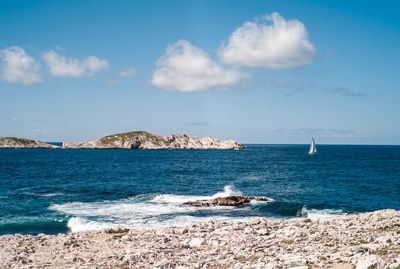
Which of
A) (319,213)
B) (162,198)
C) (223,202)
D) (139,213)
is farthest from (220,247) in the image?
(162,198)

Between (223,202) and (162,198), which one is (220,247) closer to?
(223,202)

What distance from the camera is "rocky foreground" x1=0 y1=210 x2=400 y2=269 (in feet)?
67.0

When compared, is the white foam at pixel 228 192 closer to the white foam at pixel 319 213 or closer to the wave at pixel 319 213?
the wave at pixel 319 213

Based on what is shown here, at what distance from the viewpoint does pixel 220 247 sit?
1037 inches

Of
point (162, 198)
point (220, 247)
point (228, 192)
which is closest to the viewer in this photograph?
point (220, 247)

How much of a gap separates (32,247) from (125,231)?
8.14 metres

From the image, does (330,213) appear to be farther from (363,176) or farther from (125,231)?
(363,176)

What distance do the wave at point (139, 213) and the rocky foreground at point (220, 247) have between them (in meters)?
9.75

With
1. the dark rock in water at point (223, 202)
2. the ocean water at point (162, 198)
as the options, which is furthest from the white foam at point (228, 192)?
the dark rock in water at point (223, 202)

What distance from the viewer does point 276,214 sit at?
54.8m

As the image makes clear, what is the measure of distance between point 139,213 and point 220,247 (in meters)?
28.0

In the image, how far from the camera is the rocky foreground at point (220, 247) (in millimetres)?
20422

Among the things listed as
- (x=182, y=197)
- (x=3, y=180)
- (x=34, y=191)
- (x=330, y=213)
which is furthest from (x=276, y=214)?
(x=3, y=180)

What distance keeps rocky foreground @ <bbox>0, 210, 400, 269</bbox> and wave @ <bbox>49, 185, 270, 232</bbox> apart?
32.0ft
